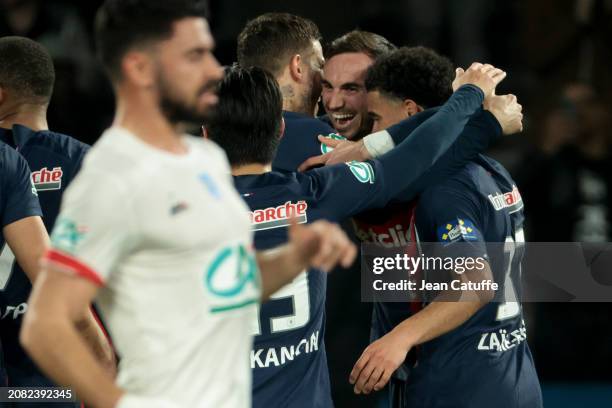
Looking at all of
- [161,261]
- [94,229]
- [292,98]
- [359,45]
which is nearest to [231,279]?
[161,261]

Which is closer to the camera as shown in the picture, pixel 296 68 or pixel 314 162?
pixel 314 162

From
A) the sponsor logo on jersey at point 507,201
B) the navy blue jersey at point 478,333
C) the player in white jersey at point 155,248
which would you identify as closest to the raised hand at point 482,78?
the navy blue jersey at point 478,333

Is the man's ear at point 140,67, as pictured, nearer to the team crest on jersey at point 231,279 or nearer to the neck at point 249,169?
the team crest on jersey at point 231,279

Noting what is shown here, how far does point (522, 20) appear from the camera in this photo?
927 cm

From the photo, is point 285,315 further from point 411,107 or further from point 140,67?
point 140,67

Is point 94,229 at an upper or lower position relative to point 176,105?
lower

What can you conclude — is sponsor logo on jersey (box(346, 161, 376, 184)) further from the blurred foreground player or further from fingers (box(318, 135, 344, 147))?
the blurred foreground player

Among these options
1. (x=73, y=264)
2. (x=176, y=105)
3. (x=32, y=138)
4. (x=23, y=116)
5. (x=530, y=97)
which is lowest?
(x=73, y=264)

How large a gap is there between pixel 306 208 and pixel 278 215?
0.31 feet

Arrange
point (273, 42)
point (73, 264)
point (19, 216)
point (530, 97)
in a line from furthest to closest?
point (530, 97)
point (273, 42)
point (19, 216)
point (73, 264)

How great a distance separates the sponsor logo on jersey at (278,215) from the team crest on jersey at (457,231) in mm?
612

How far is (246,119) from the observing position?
3.38 metres

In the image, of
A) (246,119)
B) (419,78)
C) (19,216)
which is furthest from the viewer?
(419,78)

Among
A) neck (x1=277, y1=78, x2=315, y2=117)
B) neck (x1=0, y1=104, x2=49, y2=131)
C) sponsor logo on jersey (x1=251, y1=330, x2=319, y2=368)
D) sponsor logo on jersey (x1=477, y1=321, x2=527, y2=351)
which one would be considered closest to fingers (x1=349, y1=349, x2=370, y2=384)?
sponsor logo on jersey (x1=251, y1=330, x2=319, y2=368)
